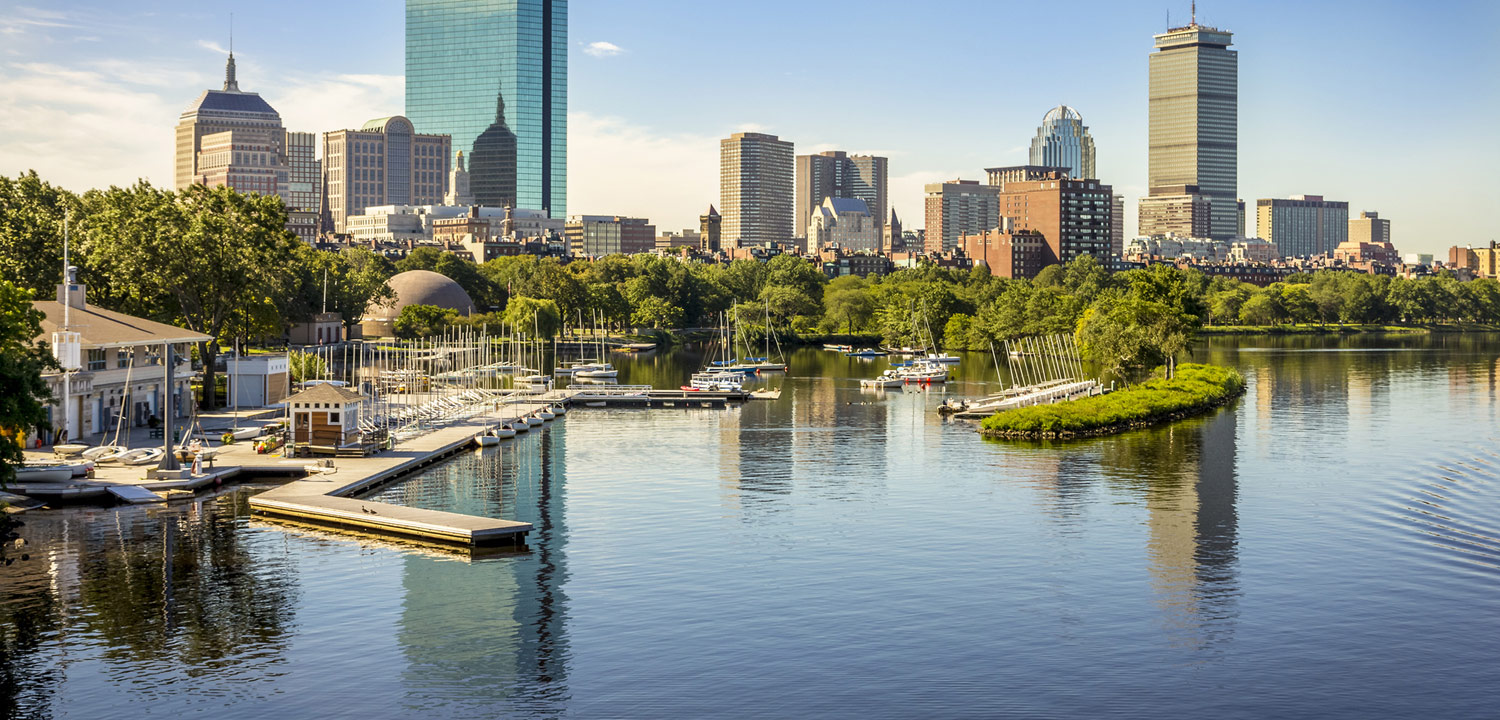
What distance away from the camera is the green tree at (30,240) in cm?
8731

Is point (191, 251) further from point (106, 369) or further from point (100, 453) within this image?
point (100, 453)

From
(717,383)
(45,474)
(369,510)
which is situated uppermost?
(717,383)

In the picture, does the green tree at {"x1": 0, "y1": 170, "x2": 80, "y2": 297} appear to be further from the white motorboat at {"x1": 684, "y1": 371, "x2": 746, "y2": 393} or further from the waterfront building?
the white motorboat at {"x1": 684, "y1": 371, "x2": 746, "y2": 393}

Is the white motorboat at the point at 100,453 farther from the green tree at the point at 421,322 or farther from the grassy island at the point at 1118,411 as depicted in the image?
the green tree at the point at 421,322

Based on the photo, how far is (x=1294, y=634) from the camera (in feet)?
135

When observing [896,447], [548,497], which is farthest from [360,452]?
[896,447]

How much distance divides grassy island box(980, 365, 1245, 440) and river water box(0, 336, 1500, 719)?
12284mm

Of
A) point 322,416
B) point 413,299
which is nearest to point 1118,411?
point 322,416

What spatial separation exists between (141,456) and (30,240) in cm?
3276

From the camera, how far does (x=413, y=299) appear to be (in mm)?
191750

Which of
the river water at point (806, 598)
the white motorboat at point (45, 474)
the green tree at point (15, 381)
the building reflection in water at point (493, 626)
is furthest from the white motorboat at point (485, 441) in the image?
the white motorboat at point (45, 474)

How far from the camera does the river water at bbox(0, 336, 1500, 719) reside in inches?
1394

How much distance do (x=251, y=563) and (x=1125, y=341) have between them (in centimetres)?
8568

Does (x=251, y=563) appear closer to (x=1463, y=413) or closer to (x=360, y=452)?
(x=360, y=452)
